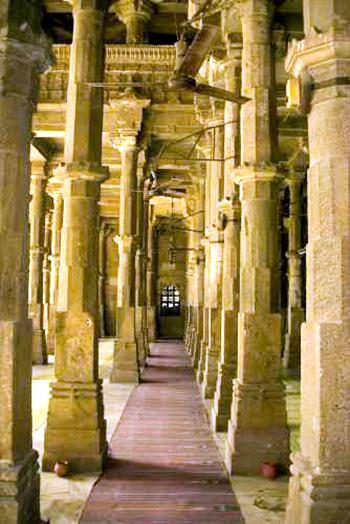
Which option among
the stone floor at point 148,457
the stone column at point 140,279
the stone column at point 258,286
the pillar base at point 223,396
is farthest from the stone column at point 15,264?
the stone column at point 140,279

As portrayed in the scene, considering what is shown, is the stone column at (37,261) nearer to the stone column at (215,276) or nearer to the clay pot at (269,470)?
the stone column at (215,276)

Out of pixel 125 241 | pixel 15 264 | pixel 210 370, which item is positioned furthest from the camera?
pixel 125 241

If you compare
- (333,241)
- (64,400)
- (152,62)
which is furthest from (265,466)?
(152,62)

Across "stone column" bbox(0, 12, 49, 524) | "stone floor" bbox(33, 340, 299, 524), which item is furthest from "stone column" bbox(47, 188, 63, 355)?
"stone column" bbox(0, 12, 49, 524)

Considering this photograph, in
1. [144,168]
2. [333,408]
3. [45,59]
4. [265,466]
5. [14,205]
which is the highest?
[144,168]

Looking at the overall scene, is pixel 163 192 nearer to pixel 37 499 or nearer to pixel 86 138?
pixel 86 138

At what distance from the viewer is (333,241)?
11.6 ft

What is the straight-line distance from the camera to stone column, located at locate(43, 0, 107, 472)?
6496 mm

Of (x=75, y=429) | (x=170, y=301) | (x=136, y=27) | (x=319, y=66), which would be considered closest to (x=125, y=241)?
(x=136, y=27)

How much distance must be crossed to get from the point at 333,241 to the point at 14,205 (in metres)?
2.30

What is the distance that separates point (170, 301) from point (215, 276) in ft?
74.1

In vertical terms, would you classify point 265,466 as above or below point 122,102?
below

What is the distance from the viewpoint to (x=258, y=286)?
6.52 metres

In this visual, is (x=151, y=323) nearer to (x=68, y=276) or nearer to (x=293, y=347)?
(x=293, y=347)
